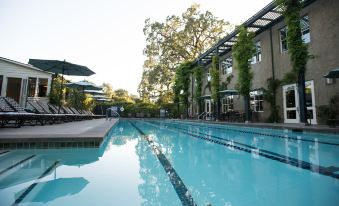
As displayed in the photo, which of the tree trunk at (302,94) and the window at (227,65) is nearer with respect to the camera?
the tree trunk at (302,94)

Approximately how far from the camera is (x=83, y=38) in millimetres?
26625

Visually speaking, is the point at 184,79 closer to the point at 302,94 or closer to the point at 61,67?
the point at 61,67

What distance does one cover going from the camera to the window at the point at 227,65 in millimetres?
19081

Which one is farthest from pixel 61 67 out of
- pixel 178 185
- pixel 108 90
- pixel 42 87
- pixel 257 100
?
pixel 108 90

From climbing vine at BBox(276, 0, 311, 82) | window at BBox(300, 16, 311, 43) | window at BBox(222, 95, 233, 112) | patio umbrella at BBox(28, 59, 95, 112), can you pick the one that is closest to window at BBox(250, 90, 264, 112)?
window at BBox(222, 95, 233, 112)

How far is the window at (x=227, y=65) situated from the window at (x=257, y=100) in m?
4.34

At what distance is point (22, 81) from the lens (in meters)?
17.0

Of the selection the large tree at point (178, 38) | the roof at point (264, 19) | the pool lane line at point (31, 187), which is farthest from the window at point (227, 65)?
the pool lane line at point (31, 187)

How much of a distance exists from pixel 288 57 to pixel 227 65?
294 inches

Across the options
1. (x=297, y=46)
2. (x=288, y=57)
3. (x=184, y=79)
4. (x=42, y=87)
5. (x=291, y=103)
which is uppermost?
(x=184, y=79)

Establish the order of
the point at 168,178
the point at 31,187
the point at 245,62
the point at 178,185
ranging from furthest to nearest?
the point at 245,62, the point at 168,178, the point at 178,185, the point at 31,187

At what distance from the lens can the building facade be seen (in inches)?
393

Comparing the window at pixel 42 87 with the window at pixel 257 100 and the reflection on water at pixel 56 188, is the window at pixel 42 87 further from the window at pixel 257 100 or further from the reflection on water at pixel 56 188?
the reflection on water at pixel 56 188

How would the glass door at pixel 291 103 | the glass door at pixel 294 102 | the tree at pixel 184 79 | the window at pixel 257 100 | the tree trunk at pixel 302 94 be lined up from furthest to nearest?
the tree at pixel 184 79 < the window at pixel 257 100 < the glass door at pixel 291 103 < the glass door at pixel 294 102 < the tree trunk at pixel 302 94
